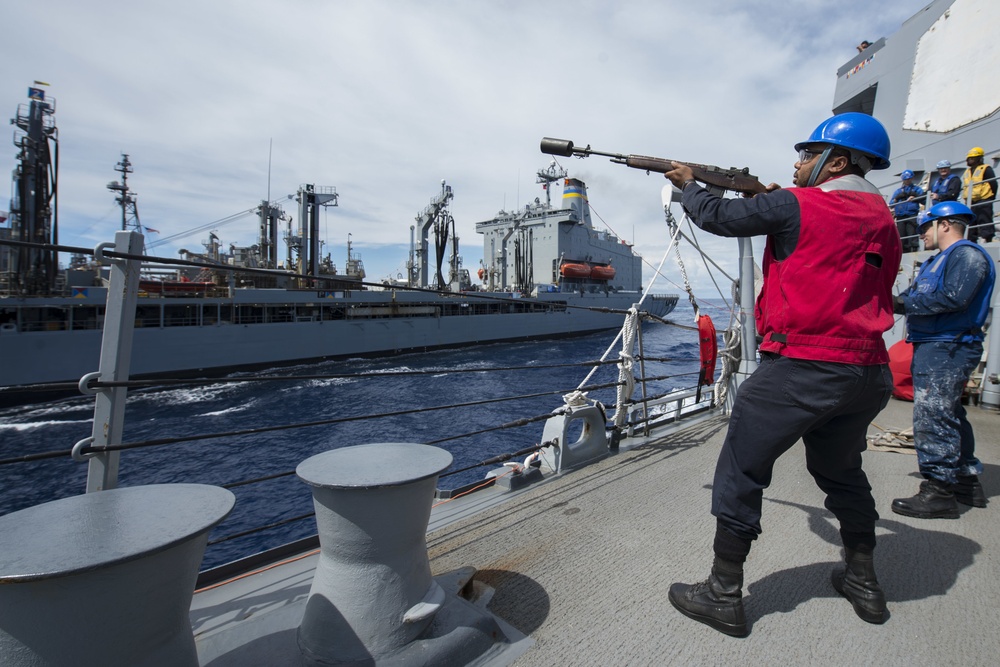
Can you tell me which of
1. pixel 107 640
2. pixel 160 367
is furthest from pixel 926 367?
pixel 160 367

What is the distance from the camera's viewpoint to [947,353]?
8.05 feet

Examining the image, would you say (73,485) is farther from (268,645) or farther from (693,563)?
(693,563)

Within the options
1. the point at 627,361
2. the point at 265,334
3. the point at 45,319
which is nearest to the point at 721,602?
the point at 627,361

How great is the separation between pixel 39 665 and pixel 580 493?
7.65 ft

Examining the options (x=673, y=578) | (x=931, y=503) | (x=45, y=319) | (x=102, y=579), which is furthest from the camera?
(x=45, y=319)

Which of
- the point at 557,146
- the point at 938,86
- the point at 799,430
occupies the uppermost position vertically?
the point at 938,86

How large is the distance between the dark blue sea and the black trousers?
6.07 feet

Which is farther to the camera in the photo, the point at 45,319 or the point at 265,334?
the point at 265,334

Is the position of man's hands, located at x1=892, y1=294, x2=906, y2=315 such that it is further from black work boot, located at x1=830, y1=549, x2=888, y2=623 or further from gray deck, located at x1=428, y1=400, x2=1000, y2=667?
black work boot, located at x1=830, y1=549, x2=888, y2=623

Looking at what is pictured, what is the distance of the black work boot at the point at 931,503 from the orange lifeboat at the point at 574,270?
33095 mm

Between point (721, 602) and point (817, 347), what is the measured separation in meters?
0.90

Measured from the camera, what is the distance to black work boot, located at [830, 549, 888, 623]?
158cm

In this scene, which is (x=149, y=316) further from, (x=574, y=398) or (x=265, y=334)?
(x=574, y=398)

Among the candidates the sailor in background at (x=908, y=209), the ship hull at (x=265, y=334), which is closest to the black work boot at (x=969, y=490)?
the sailor in background at (x=908, y=209)
